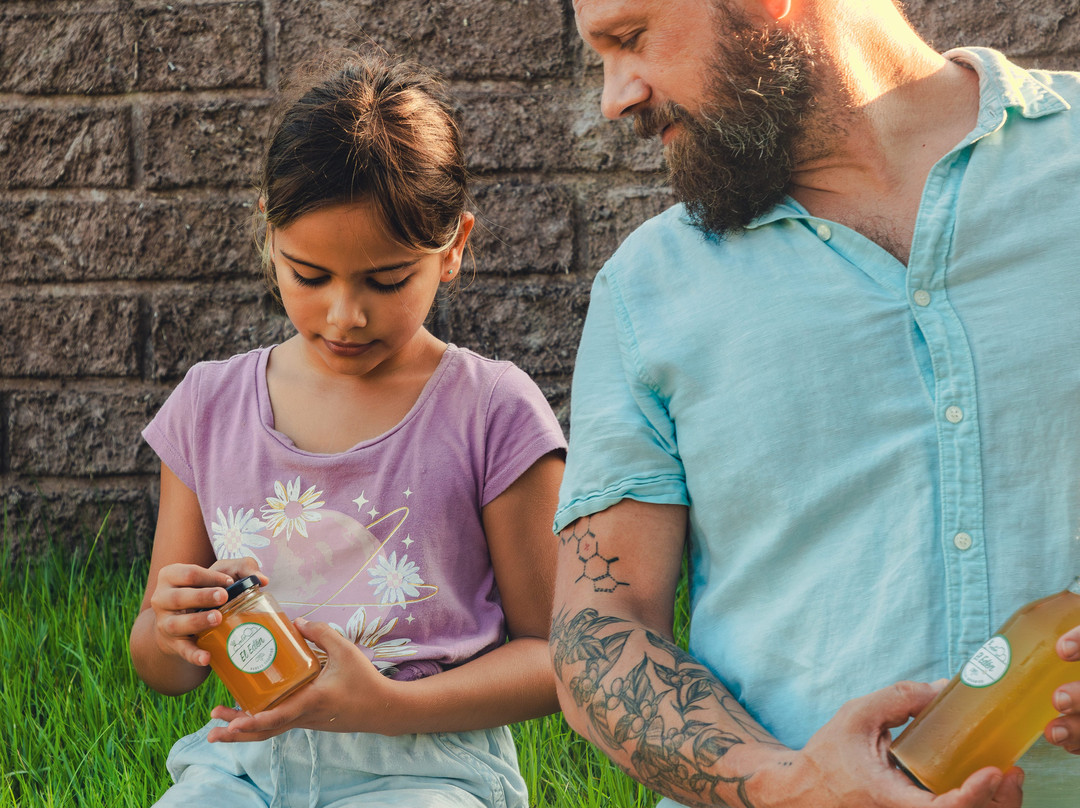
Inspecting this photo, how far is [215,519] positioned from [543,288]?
129cm

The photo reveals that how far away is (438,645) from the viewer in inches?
64.2

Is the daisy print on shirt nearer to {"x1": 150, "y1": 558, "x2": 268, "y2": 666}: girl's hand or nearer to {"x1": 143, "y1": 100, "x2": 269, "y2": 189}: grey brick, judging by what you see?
{"x1": 150, "y1": 558, "x2": 268, "y2": 666}: girl's hand

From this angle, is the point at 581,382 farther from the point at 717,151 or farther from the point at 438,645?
the point at 438,645

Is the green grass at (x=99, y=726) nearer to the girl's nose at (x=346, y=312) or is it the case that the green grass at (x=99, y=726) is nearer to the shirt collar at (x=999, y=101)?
the girl's nose at (x=346, y=312)

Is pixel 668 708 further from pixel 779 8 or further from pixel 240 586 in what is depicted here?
pixel 779 8

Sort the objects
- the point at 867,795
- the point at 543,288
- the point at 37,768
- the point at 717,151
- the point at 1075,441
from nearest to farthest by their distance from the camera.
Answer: the point at 867,795
the point at 1075,441
the point at 717,151
the point at 37,768
the point at 543,288

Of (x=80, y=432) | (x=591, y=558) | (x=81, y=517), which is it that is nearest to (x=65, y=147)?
(x=80, y=432)

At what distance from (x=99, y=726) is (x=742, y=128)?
1.75 m

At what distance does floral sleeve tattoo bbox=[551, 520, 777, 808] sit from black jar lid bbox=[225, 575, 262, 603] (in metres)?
0.41

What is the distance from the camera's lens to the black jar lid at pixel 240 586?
4.38 feet

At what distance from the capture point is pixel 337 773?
1558 mm

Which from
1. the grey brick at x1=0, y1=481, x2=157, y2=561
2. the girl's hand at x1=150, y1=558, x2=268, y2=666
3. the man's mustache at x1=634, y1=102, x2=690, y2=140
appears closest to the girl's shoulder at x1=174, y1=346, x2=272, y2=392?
the girl's hand at x1=150, y1=558, x2=268, y2=666

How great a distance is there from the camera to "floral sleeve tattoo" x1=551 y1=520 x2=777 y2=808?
1156mm

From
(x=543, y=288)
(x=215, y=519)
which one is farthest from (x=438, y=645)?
(x=543, y=288)
